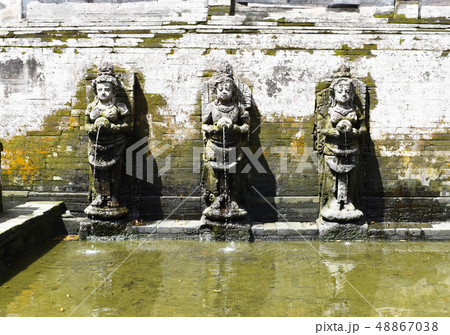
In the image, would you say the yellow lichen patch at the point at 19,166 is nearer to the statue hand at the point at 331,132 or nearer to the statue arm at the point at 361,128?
the statue hand at the point at 331,132

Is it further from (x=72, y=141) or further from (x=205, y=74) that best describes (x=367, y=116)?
(x=72, y=141)

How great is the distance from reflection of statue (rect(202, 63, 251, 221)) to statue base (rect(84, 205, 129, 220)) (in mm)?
1428

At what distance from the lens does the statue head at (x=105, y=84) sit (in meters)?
6.73

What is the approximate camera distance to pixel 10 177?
7.61 m

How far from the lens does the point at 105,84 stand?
6727 millimetres

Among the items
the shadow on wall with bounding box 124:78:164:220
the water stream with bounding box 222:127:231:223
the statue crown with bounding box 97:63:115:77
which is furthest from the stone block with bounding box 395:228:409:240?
the statue crown with bounding box 97:63:115:77

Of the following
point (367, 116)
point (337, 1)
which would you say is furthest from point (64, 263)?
point (337, 1)

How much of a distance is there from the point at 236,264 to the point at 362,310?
6.22 feet

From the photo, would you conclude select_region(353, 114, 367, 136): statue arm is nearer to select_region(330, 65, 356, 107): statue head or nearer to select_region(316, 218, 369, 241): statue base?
select_region(330, 65, 356, 107): statue head

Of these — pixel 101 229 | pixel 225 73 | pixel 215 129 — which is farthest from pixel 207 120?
pixel 101 229

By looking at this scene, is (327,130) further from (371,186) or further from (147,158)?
(147,158)

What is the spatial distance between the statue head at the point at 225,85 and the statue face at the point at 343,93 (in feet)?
5.55

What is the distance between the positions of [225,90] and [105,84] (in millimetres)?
1981

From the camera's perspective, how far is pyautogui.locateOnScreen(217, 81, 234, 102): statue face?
6590 mm
